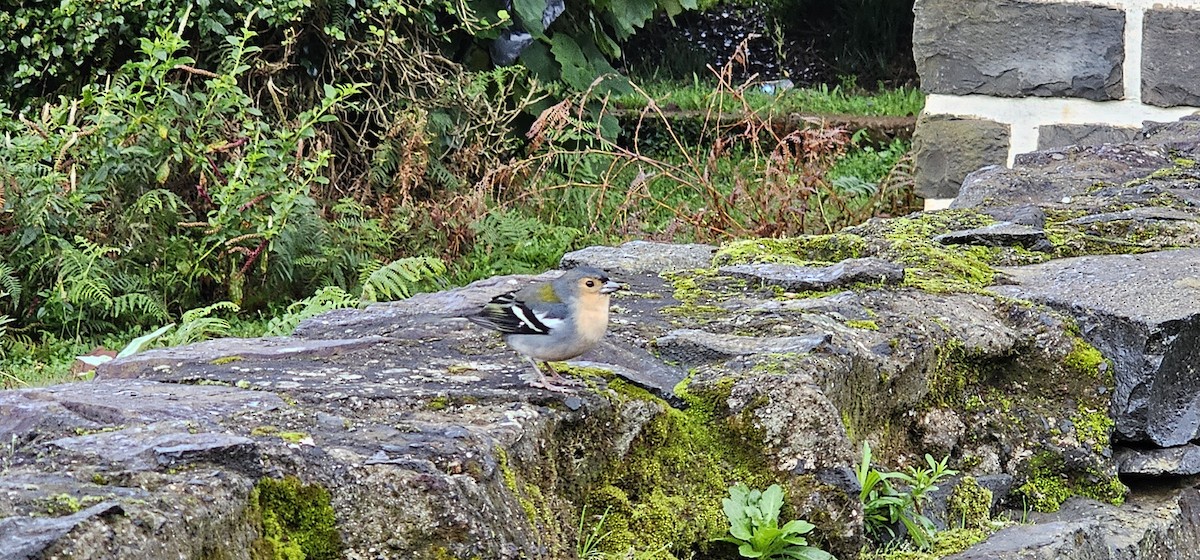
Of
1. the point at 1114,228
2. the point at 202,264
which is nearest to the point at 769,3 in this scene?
the point at 202,264

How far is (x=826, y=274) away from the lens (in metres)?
3.12

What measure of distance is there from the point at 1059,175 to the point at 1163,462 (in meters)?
1.91

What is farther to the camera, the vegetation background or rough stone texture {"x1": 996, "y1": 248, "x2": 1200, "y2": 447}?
the vegetation background

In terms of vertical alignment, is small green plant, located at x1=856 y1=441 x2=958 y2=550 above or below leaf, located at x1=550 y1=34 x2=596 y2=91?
below

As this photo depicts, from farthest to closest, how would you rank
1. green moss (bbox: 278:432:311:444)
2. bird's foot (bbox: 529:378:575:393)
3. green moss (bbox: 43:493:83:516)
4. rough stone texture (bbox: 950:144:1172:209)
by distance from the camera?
rough stone texture (bbox: 950:144:1172:209), bird's foot (bbox: 529:378:575:393), green moss (bbox: 278:432:311:444), green moss (bbox: 43:493:83:516)

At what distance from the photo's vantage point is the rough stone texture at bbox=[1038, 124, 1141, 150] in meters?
5.54

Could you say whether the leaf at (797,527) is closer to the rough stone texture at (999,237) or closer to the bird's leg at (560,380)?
the bird's leg at (560,380)

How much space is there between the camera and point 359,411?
6.77 feet

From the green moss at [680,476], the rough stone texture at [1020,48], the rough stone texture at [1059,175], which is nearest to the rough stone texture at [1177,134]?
the rough stone texture at [1059,175]

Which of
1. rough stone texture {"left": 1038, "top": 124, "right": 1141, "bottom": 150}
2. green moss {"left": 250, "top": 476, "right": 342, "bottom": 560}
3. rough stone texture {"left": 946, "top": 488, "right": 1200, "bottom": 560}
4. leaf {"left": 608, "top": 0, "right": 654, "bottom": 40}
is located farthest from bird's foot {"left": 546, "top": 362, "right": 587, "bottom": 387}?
leaf {"left": 608, "top": 0, "right": 654, "bottom": 40}

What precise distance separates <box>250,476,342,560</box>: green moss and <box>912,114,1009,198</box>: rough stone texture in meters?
4.51

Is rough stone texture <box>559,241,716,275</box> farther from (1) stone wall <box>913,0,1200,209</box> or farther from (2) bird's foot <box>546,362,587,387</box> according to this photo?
(1) stone wall <box>913,0,1200,209</box>

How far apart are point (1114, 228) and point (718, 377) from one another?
1.78 m

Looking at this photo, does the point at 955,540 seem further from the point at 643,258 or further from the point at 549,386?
the point at 643,258
